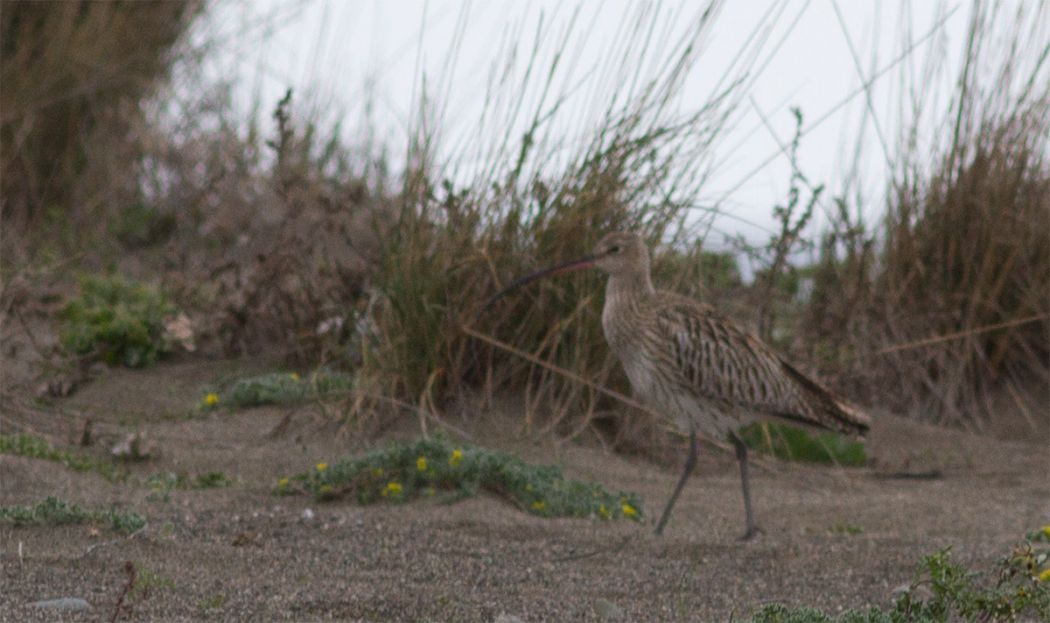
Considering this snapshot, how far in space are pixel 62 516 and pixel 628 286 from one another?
2315mm

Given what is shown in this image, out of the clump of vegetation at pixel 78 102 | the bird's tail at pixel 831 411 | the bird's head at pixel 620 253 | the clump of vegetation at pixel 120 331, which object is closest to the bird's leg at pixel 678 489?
the bird's tail at pixel 831 411

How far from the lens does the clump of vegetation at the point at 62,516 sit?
15.4 feet

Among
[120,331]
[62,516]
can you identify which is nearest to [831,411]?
[62,516]

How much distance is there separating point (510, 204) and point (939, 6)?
2.85 meters

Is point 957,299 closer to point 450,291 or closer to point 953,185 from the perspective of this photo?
point 953,185

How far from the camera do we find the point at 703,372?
5781 mm

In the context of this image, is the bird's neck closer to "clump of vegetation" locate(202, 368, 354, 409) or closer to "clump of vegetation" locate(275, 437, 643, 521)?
"clump of vegetation" locate(275, 437, 643, 521)

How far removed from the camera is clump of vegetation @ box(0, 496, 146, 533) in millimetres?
4703

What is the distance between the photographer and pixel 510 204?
22.2ft

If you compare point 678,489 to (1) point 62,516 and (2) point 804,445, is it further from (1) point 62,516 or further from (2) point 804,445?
(1) point 62,516

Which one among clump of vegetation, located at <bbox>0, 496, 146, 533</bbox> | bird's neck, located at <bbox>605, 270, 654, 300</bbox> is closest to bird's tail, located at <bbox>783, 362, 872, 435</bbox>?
bird's neck, located at <bbox>605, 270, 654, 300</bbox>

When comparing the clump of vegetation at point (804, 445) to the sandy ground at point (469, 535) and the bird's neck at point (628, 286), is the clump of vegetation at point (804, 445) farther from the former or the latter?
the bird's neck at point (628, 286)

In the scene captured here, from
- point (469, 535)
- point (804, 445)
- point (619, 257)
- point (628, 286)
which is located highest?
point (619, 257)

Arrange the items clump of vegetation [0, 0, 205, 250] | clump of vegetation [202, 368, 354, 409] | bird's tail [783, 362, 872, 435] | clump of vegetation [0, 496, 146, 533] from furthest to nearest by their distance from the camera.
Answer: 1. clump of vegetation [0, 0, 205, 250]
2. clump of vegetation [202, 368, 354, 409]
3. bird's tail [783, 362, 872, 435]
4. clump of vegetation [0, 496, 146, 533]
